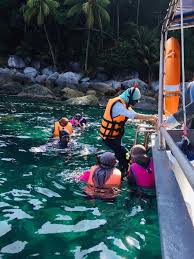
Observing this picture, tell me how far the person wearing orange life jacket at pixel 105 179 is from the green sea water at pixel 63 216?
20 centimetres

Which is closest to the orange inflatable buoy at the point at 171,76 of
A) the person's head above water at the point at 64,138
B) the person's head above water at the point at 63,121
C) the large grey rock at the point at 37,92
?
the person's head above water at the point at 64,138

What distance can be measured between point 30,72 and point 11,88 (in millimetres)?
6998

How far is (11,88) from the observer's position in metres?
33.2

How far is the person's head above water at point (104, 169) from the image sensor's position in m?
6.80

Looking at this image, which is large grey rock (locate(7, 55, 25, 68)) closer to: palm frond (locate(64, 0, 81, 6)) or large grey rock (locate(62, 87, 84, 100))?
palm frond (locate(64, 0, 81, 6))

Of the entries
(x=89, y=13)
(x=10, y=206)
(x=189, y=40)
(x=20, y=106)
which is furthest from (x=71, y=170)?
(x=189, y=40)

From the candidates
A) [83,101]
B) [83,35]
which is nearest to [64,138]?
[83,101]

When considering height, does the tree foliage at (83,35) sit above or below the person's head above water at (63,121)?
above

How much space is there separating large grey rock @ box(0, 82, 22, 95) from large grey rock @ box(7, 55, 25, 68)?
8628mm

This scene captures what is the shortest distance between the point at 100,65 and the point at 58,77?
7109 millimetres

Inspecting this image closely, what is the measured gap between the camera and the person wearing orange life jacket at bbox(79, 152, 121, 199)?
681 cm

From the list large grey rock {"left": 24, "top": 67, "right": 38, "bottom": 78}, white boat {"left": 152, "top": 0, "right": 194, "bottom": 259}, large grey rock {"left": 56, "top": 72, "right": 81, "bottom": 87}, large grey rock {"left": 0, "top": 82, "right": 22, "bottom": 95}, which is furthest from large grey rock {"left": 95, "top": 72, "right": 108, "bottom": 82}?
white boat {"left": 152, "top": 0, "right": 194, "bottom": 259}

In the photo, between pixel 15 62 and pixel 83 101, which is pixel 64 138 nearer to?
pixel 83 101

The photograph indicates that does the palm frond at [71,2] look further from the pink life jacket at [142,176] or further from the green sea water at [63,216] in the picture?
the pink life jacket at [142,176]
